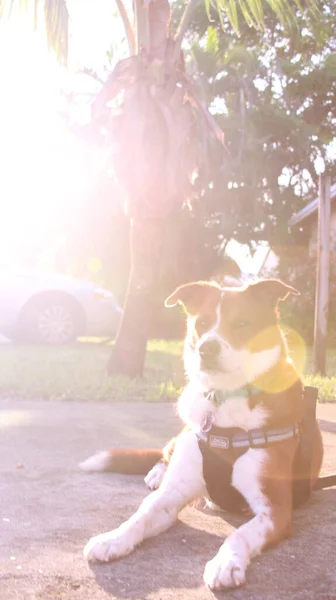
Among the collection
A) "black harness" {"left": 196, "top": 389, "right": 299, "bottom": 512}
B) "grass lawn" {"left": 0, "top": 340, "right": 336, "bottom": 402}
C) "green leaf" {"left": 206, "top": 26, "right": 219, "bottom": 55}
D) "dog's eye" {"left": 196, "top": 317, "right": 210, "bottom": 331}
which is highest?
"green leaf" {"left": 206, "top": 26, "right": 219, "bottom": 55}

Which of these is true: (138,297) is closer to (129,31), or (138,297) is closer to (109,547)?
(129,31)

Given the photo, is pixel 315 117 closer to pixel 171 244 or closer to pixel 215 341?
pixel 171 244

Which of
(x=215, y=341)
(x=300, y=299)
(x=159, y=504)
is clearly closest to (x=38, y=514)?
(x=159, y=504)

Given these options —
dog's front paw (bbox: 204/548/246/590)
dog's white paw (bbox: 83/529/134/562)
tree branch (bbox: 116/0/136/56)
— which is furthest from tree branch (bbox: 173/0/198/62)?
dog's front paw (bbox: 204/548/246/590)

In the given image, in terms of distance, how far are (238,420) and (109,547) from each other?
91cm

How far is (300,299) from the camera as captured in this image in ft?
55.0

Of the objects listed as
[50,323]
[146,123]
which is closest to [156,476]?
[146,123]

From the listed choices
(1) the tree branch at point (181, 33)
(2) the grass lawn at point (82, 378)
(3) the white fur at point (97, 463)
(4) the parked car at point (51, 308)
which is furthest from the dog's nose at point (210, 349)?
(4) the parked car at point (51, 308)

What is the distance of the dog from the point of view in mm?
3334

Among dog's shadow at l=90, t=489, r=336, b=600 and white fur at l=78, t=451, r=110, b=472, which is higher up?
white fur at l=78, t=451, r=110, b=472

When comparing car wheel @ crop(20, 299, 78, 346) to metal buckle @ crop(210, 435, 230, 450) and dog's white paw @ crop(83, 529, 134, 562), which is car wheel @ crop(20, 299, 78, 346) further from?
dog's white paw @ crop(83, 529, 134, 562)

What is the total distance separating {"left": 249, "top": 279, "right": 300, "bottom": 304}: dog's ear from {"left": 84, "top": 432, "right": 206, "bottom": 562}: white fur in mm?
844

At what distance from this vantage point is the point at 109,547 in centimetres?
301

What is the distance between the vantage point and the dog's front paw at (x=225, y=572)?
277cm
